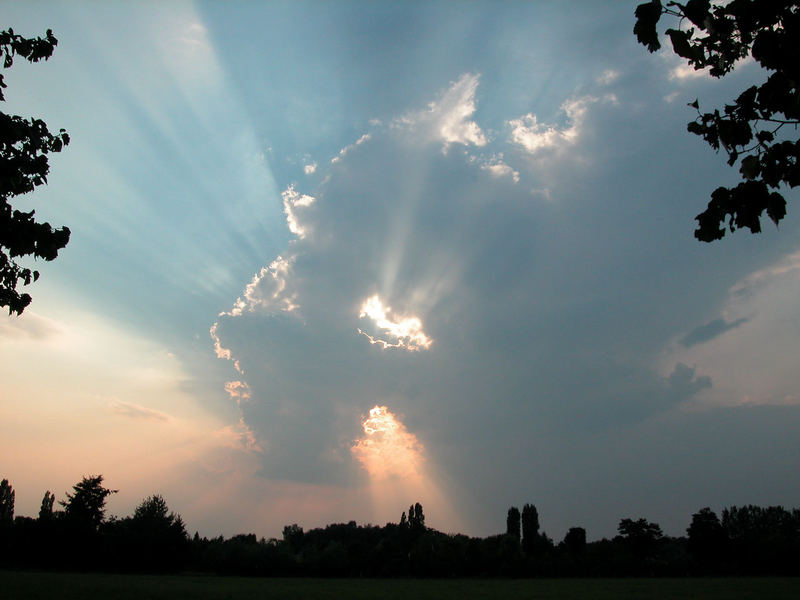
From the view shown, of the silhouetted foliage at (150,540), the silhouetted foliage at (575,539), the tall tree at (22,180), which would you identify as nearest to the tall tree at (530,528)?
the silhouetted foliage at (575,539)

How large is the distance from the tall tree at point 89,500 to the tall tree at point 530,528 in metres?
99.5

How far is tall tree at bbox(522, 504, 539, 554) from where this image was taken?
5320 inches

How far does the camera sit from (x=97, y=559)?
79.5 meters

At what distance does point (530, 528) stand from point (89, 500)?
342ft

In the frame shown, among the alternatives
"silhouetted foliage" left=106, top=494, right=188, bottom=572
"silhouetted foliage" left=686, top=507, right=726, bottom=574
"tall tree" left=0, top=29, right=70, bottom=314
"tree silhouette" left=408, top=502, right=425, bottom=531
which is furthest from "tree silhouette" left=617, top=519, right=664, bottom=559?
"tall tree" left=0, top=29, right=70, bottom=314

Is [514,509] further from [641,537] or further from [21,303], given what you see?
[21,303]

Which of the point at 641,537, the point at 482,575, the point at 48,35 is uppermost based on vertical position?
the point at 48,35

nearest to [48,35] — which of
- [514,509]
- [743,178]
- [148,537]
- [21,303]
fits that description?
[21,303]

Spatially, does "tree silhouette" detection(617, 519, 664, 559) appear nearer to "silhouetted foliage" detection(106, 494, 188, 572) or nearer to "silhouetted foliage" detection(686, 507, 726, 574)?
"silhouetted foliage" detection(686, 507, 726, 574)

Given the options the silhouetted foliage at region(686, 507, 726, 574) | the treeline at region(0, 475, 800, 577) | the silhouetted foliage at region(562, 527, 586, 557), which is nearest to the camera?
the treeline at region(0, 475, 800, 577)

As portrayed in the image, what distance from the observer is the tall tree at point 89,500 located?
8662 centimetres

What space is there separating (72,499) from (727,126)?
108 meters

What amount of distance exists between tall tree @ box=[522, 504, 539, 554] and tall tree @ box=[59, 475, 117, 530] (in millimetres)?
99460

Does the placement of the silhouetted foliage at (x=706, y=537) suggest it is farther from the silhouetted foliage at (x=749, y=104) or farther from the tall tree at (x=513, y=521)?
the silhouetted foliage at (x=749, y=104)
